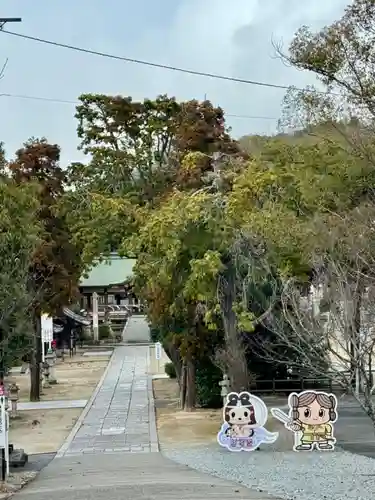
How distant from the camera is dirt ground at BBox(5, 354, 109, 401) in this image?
30344 mm

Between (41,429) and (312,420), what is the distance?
27.6ft

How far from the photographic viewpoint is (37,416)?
24.8 meters

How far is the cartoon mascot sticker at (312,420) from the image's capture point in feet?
54.8

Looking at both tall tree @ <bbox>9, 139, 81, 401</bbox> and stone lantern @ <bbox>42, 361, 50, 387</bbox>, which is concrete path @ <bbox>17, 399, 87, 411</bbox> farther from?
stone lantern @ <bbox>42, 361, 50, 387</bbox>

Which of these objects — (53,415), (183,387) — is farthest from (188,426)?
(53,415)

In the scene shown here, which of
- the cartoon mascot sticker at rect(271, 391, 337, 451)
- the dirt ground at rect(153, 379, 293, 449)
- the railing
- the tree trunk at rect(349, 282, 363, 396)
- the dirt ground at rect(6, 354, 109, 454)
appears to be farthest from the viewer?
the railing

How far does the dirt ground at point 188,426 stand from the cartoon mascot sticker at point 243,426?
0.59 meters

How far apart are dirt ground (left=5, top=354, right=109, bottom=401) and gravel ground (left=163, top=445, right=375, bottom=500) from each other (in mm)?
12043

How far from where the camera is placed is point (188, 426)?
21.5 meters

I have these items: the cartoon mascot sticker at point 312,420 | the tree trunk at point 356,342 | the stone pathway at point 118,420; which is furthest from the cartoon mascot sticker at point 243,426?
the tree trunk at point 356,342

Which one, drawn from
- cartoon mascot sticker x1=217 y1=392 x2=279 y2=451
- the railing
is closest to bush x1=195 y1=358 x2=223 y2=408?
the railing

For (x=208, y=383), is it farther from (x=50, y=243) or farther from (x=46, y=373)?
(x=46, y=373)

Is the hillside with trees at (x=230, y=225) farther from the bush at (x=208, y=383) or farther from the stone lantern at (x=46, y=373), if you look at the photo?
the stone lantern at (x=46, y=373)

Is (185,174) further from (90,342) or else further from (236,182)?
(90,342)
